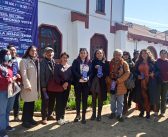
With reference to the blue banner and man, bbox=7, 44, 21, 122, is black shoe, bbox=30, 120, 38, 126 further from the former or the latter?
the blue banner

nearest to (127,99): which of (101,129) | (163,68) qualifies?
(163,68)

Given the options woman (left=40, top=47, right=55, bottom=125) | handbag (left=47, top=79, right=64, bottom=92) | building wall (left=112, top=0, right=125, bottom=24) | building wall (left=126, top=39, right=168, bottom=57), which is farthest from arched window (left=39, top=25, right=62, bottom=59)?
building wall (left=126, top=39, right=168, bottom=57)

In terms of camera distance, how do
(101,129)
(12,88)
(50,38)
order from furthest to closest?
(50,38)
(101,129)
(12,88)

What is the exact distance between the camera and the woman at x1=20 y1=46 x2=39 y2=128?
7.61m

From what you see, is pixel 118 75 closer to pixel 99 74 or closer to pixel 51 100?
pixel 99 74

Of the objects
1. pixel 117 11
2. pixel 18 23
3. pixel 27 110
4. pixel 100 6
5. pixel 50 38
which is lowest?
pixel 27 110

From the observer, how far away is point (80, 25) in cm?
1681

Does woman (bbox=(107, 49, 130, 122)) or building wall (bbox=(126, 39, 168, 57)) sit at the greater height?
building wall (bbox=(126, 39, 168, 57))

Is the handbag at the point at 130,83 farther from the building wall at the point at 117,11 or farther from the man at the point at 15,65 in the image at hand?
the building wall at the point at 117,11

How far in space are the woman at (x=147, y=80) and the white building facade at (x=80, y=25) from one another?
7018 mm

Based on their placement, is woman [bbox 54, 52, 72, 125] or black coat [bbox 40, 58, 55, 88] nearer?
black coat [bbox 40, 58, 55, 88]

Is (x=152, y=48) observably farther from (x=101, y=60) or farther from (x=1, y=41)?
(x=101, y=60)

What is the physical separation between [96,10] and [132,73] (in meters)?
9.60

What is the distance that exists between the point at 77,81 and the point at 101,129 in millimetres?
1316
